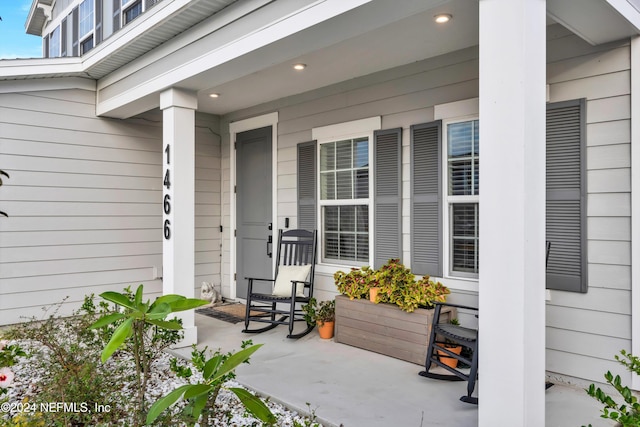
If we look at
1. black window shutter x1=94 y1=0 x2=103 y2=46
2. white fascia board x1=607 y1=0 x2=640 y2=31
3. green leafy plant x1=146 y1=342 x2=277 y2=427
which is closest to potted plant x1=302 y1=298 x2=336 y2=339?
green leafy plant x1=146 y1=342 x2=277 y2=427

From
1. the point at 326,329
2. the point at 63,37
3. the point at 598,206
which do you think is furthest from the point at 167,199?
the point at 63,37

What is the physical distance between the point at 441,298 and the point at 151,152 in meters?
3.97

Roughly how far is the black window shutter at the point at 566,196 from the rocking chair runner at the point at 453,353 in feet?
2.14

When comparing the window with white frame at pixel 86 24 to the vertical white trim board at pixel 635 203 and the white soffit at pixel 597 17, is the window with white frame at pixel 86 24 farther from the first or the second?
the vertical white trim board at pixel 635 203

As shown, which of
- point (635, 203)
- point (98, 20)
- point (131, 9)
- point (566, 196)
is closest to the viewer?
point (635, 203)

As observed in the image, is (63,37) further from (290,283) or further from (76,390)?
(76,390)

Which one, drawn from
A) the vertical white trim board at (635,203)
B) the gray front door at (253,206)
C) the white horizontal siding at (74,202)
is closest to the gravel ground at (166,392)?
the white horizontal siding at (74,202)

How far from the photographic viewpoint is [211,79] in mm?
3805

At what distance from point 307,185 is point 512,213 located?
3197 mm

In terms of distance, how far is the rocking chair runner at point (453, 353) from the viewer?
2744 mm

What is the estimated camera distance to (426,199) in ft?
12.7

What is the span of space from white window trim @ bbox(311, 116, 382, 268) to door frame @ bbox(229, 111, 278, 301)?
0.67 metres

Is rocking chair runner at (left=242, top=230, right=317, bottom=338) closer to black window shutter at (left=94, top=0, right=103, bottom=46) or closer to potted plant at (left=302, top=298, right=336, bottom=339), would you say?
potted plant at (left=302, top=298, right=336, bottom=339)

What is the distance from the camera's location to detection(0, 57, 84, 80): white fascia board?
4.39m
